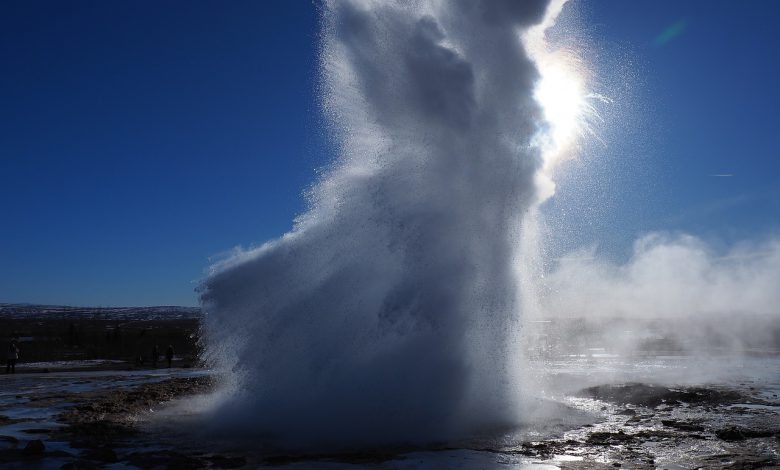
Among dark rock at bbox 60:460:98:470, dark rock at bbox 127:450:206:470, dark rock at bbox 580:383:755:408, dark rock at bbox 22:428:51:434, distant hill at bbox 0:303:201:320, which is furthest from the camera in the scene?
distant hill at bbox 0:303:201:320

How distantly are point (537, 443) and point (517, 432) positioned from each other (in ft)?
2.90

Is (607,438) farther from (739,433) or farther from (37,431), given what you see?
(37,431)

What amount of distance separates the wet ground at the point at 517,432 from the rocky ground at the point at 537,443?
16 millimetres

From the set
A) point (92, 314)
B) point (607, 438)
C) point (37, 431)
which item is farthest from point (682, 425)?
point (92, 314)

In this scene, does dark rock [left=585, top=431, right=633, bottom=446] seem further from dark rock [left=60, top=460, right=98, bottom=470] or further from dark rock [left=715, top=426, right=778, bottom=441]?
dark rock [left=60, top=460, right=98, bottom=470]

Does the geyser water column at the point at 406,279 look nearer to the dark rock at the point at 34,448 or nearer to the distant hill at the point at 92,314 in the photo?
the dark rock at the point at 34,448

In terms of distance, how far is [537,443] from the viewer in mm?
8797

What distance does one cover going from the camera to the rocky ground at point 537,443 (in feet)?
24.9

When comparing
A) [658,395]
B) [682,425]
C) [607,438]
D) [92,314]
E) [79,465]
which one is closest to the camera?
[79,465]

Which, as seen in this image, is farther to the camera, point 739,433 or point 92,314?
point 92,314

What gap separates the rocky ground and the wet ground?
16 mm

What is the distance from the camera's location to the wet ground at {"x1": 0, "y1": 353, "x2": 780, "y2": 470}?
7.64 meters

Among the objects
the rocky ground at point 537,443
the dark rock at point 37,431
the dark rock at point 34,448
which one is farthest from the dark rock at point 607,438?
the dark rock at point 37,431

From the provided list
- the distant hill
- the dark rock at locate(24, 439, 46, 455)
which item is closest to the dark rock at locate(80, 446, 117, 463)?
the dark rock at locate(24, 439, 46, 455)
